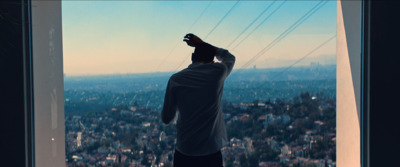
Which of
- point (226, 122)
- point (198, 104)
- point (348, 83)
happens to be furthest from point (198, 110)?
point (348, 83)

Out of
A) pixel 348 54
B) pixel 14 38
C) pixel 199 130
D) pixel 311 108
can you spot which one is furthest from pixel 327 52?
pixel 14 38

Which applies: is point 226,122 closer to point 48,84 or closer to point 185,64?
point 185,64

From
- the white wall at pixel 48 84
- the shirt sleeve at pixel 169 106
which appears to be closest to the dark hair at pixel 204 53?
the shirt sleeve at pixel 169 106

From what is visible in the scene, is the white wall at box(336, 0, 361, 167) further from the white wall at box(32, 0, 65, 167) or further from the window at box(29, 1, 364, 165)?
the white wall at box(32, 0, 65, 167)

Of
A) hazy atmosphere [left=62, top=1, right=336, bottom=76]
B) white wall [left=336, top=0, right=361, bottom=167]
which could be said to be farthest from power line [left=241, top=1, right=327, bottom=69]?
white wall [left=336, top=0, right=361, bottom=167]

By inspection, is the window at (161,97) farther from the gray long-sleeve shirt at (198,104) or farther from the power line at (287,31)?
the gray long-sleeve shirt at (198,104)
